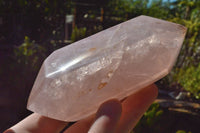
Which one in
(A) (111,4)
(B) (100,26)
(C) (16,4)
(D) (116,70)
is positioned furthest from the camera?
(A) (111,4)

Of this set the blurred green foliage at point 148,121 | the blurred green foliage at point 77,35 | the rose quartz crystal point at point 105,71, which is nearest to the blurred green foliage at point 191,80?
the blurred green foliage at point 148,121

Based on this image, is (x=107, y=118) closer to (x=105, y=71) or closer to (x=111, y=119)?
(x=111, y=119)

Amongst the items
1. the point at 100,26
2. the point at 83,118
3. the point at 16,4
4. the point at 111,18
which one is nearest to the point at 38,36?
the point at 16,4

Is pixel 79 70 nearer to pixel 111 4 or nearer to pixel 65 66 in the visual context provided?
pixel 65 66

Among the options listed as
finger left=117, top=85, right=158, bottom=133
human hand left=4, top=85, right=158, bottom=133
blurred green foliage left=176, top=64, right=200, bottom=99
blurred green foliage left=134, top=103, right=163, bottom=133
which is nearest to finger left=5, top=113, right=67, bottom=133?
human hand left=4, top=85, right=158, bottom=133

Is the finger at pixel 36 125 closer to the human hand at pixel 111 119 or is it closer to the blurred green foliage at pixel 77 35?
the human hand at pixel 111 119

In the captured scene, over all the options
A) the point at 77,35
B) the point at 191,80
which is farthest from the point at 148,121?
the point at 77,35

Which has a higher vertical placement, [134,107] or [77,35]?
[134,107]
